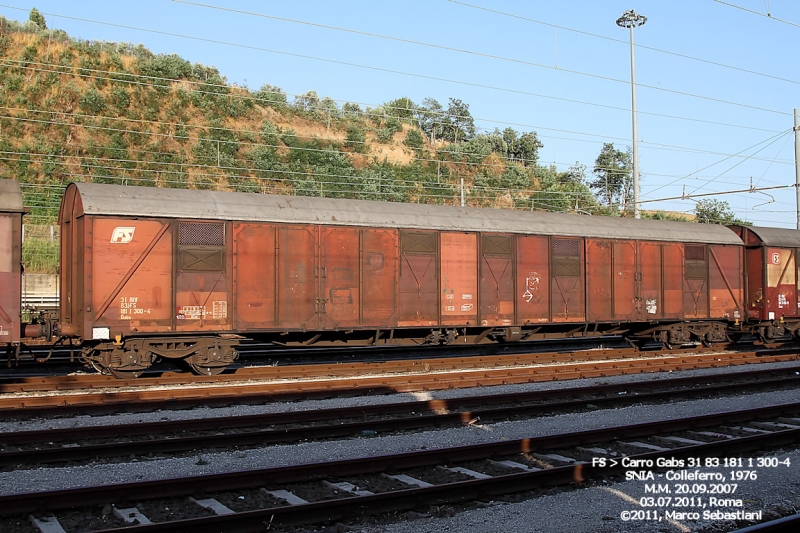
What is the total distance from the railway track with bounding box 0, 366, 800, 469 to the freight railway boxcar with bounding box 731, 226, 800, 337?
33.9 ft

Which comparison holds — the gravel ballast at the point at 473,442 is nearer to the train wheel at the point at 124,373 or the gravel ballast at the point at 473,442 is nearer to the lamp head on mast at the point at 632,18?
the train wheel at the point at 124,373

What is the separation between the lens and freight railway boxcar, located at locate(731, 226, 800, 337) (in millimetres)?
21438

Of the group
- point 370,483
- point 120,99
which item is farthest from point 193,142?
point 370,483

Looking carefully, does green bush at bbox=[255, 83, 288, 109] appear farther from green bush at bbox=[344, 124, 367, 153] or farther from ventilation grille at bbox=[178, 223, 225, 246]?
ventilation grille at bbox=[178, 223, 225, 246]

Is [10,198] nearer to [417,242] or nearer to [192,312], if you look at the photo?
[192,312]

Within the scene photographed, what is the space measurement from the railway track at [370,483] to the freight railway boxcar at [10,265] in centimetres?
767

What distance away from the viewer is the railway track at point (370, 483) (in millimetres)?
5777

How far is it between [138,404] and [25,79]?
45284 mm

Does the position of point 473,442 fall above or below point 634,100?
Answer: below

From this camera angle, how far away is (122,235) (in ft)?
43.0

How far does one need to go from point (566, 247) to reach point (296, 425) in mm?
11081

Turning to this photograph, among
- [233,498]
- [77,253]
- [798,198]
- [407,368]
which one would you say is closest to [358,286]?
[407,368]

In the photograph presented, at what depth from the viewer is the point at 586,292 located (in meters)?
18.6

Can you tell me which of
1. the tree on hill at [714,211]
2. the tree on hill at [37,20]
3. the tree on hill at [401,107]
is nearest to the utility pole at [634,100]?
the tree on hill at [714,211]
